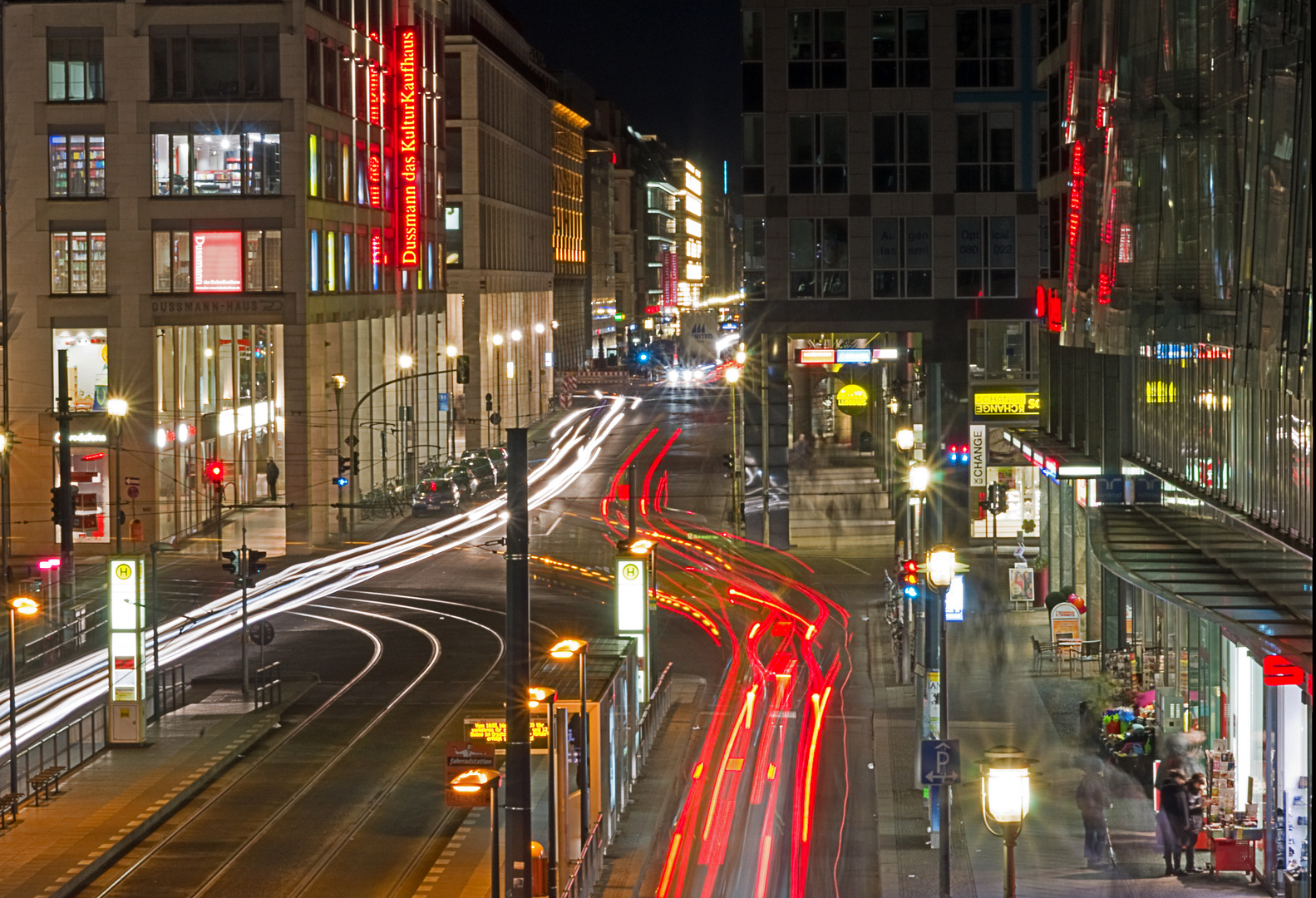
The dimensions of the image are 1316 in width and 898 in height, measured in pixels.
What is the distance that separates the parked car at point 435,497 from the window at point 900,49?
21908 mm

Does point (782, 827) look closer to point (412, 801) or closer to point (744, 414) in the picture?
point (412, 801)

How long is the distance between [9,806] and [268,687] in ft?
30.2

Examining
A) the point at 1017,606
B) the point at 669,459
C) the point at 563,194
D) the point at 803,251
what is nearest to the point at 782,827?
the point at 1017,606

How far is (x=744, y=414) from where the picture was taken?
202ft

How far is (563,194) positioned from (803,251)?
78.2 m

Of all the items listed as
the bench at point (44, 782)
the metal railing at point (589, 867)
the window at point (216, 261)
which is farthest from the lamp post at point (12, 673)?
the window at point (216, 261)

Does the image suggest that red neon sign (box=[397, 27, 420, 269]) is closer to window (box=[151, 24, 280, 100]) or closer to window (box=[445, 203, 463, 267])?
window (box=[151, 24, 280, 100])

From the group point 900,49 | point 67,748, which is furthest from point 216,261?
point 67,748

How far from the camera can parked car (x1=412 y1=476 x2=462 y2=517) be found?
69438mm

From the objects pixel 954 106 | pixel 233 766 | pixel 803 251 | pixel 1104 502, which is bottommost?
pixel 233 766

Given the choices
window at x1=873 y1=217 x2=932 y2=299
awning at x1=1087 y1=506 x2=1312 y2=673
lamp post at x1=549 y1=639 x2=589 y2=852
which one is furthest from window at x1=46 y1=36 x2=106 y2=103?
awning at x1=1087 y1=506 x2=1312 y2=673

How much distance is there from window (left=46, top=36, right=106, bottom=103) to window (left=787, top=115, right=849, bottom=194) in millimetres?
21513

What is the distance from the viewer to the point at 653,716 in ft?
115

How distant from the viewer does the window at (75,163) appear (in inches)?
2413
